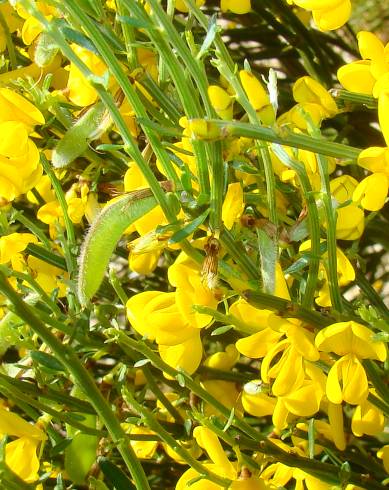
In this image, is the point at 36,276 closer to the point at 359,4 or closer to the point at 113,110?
the point at 113,110

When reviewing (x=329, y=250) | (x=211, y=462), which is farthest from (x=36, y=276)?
(x=329, y=250)

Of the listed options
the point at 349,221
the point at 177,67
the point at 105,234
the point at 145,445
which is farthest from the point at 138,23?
the point at 145,445

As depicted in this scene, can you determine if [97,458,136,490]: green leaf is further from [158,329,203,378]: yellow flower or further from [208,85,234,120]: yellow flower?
[208,85,234,120]: yellow flower

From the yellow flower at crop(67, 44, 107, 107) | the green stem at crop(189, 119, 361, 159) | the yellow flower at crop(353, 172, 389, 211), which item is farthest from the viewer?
the yellow flower at crop(67, 44, 107, 107)

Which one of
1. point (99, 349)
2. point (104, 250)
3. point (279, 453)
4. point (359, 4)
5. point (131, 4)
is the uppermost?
point (131, 4)

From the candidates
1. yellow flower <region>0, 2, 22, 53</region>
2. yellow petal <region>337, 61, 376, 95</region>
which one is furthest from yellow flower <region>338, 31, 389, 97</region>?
yellow flower <region>0, 2, 22, 53</region>

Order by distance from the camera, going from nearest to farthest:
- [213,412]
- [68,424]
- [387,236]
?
[68,424] → [213,412] → [387,236]

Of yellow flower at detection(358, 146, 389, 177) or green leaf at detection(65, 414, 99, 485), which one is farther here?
green leaf at detection(65, 414, 99, 485)
